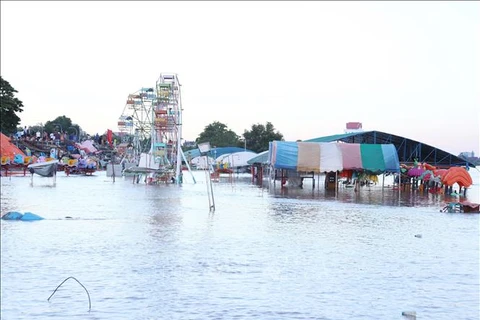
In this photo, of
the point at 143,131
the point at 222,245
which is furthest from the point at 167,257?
the point at 143,131

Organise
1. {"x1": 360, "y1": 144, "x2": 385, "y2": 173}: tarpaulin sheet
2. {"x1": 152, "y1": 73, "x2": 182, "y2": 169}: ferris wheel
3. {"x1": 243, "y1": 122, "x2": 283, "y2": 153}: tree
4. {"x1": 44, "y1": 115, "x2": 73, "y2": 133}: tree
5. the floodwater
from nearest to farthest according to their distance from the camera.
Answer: the floodwater
{"x1": 360, "y1": 144, "x2": 385, "y2": 173}: tarpaulin sheet
{"x1": 152, "y1": 73, "x2": 182, "y2": 169}: ferris wheel
{"x1": 243, "y1": 122, "x2": 283, "y2": 153}: tree
{"x1": 44, "y1": 115, "x2": 73, "y2": 133}: tree

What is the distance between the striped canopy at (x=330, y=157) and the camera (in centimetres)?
3162

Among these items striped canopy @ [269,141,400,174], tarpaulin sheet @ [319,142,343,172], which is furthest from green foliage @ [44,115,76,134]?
tarpaulin sheet @ [319,142,343,172]

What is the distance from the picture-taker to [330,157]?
32.1 meters

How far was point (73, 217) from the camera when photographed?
14.1 metres

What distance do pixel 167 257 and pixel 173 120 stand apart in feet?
90.8

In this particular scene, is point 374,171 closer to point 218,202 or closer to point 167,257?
point 218,202

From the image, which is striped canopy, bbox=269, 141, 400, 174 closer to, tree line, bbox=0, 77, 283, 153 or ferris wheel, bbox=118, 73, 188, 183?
ferris wheel, bbox=118, 73, 188, 183

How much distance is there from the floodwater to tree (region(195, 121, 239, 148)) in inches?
2990

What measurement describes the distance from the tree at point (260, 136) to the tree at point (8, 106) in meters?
39.8

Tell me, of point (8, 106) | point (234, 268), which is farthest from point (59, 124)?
point (234, 268)

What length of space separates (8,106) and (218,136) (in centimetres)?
5376

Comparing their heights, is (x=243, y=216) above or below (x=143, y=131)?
below

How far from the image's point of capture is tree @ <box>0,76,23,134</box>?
1640 inches
